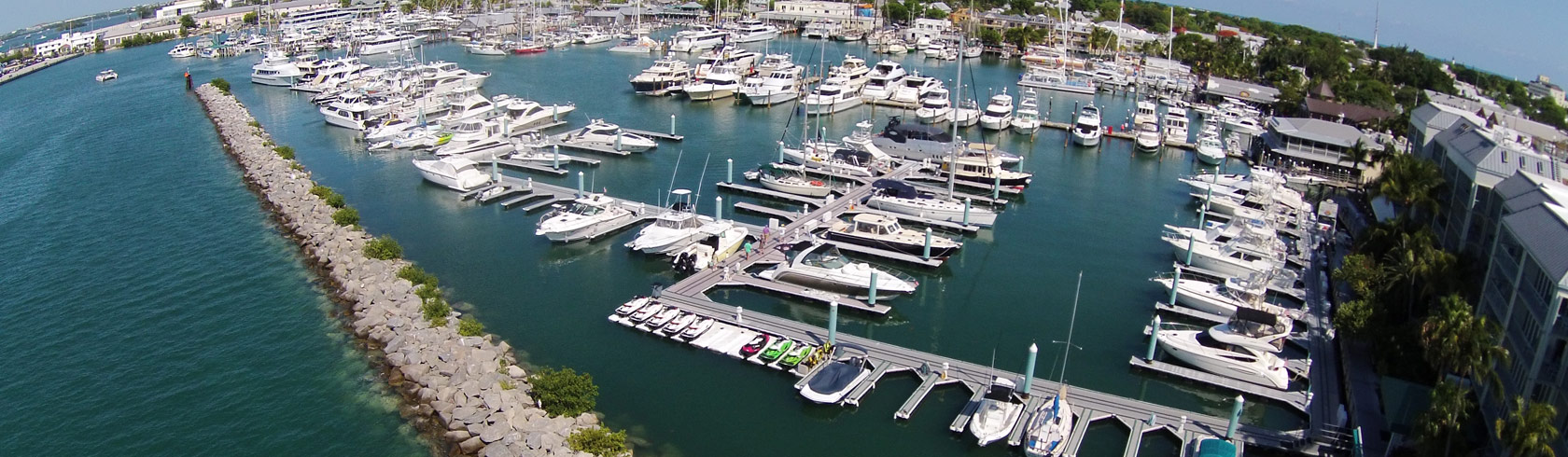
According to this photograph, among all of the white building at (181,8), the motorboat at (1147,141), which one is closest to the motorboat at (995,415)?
the motorboat at (1147,141)

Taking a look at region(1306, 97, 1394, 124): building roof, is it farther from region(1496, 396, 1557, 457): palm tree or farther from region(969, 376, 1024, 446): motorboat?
region(1496, 396, 1557, 457): palm tree

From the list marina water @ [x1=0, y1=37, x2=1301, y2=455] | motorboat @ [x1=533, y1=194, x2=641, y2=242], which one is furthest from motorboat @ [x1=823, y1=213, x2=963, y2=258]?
motorboat @ [x1=533, y1=194, x2=641, y2=242]

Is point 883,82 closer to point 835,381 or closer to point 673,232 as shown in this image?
point 673,232

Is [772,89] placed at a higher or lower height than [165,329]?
higher

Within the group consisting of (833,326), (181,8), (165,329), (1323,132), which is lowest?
(165,329)

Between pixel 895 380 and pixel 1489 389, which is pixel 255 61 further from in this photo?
pixel 1489 389

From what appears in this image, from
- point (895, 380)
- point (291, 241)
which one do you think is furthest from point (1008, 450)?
point (291, 241)

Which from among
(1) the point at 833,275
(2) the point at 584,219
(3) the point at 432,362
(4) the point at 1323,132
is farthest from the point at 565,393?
(4) the point at 1323,132
